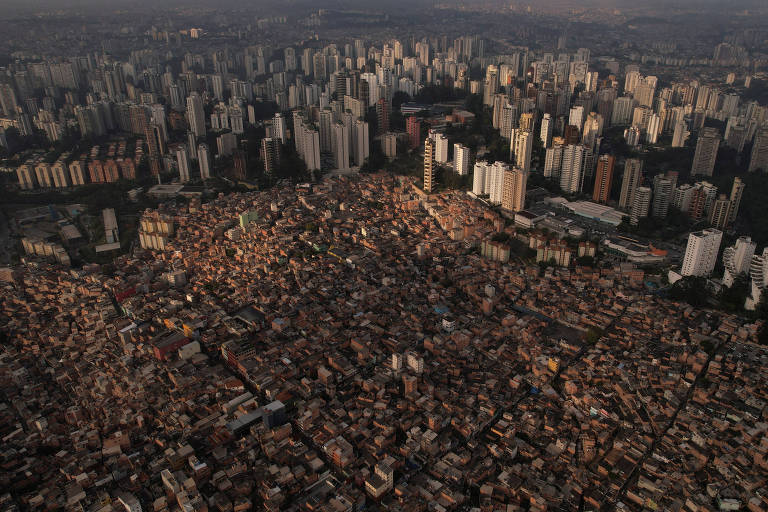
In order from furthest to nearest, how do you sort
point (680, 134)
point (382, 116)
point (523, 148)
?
point (382, 116) < point (680, 134) < point (523, 148)

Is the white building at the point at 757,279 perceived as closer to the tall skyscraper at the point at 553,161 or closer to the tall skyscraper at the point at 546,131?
the tall skyscraper at the point at 553,161

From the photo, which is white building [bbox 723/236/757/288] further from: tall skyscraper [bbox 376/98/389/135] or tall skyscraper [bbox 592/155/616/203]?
tall skyscraper [bbox 376/98/389/135]

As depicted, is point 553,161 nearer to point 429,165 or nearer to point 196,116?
point 429,165

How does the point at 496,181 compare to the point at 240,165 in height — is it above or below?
above

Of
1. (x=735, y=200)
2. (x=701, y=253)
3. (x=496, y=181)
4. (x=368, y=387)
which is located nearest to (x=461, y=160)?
(x=496, y=181)

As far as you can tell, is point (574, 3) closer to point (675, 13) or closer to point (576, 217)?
point (675, 13)

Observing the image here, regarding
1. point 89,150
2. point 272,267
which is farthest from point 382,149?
point 89,150

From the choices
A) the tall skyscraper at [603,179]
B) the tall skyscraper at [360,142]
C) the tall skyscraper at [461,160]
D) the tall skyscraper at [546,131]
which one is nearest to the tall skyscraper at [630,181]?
the tall skyscraper at [603,179]
